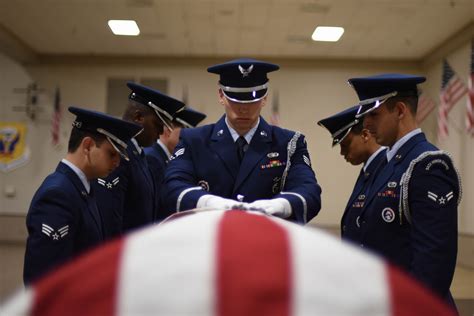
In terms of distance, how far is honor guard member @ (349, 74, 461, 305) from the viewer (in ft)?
6.72

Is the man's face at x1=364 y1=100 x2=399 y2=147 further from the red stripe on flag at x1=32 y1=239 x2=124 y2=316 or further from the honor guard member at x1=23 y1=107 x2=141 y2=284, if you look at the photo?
the red stripe on flag at x1=32 y1=239 x2=124 y2=316

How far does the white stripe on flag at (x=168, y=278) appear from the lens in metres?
0.45

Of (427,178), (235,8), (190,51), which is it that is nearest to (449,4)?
(235,8)

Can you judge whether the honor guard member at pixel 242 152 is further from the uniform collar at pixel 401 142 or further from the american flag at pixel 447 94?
the american flag at pixel 447 94

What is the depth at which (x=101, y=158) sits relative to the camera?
2605 mm

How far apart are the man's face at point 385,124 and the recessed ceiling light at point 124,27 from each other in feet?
24.9

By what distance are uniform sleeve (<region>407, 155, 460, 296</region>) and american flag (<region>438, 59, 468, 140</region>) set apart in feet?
25.8

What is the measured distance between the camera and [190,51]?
11164 millimetres

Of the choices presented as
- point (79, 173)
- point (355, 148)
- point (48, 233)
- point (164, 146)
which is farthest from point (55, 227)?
point (355, 148)

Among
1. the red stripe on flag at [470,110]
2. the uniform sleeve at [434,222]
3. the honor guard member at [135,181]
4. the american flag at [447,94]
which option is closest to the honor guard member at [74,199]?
the honor guard member at [135,181]

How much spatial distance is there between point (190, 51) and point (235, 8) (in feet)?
9.02

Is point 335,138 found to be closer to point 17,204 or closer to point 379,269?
point 379,269

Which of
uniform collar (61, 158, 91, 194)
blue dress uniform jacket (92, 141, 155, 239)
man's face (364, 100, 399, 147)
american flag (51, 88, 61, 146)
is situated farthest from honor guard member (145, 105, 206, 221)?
american flag (51, 88, 61, 146)

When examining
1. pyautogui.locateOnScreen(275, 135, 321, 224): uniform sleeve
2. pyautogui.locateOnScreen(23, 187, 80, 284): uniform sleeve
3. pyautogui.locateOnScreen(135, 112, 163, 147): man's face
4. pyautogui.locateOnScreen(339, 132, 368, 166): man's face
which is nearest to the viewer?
pyautogui.locateOnScreen(275, 135, 321, 224): uniform sleeve
